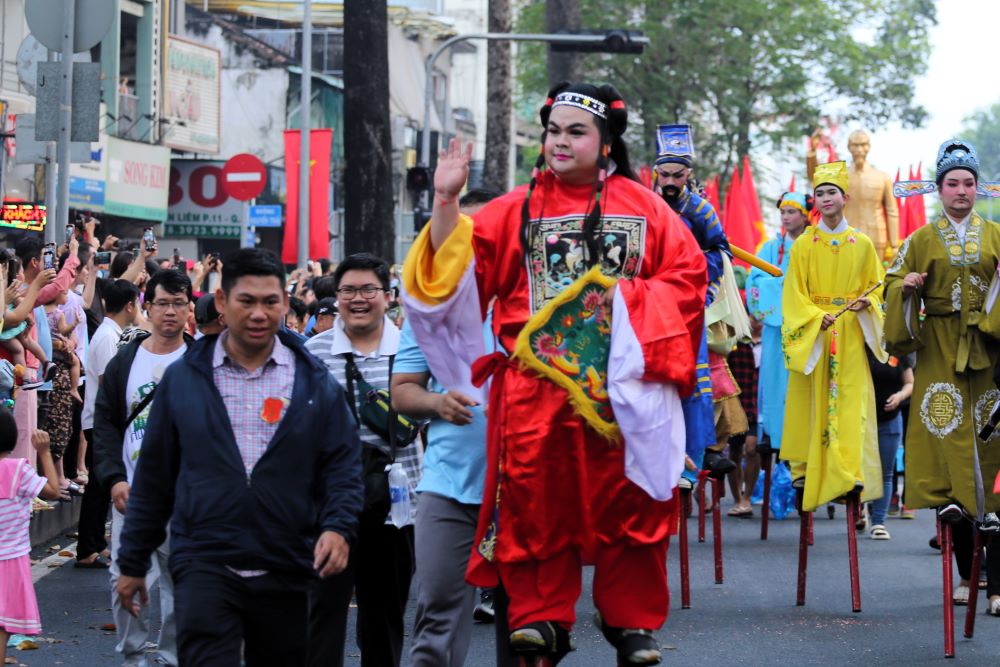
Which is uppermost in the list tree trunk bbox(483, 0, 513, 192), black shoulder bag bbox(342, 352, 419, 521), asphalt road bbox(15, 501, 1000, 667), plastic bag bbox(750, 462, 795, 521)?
tree trunk bbox(483, 0, 513, 192)

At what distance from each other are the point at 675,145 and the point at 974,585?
2603 millimetres

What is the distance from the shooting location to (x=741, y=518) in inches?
606

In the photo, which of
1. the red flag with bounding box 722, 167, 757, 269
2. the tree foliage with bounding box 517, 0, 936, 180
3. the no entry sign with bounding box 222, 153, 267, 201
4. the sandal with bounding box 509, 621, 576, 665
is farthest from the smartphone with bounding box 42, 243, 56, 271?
the tree foliage with bounding box 517, 0, 936, 180

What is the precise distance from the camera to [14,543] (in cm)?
805

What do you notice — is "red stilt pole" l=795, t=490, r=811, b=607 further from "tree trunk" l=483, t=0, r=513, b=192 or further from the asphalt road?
"tree trunk" l=483, t=0, r=513, b=192

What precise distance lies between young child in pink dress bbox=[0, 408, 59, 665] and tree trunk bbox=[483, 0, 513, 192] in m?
20.0

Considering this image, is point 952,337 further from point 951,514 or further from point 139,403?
point 139,403

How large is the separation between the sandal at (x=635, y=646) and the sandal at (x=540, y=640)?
170 millimetres

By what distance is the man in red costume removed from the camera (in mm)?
5738

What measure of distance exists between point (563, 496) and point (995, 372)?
3578 millimetres

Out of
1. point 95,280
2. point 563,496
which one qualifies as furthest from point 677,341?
point 95,280

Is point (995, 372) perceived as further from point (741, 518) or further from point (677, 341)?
point (741, 518)

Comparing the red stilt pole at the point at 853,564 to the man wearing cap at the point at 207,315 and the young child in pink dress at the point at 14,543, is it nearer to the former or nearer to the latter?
the man wearing cap at the point at 207,315

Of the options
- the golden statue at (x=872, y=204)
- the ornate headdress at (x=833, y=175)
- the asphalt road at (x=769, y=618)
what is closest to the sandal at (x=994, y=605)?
the asphalt road at (x=769, y=618)
